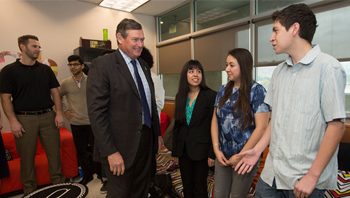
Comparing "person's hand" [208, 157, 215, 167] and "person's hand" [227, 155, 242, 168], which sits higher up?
"person's hand" [227, 155, 242, 168]

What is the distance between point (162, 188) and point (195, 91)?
124 cm

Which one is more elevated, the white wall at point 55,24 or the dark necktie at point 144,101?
the white wall at point 55,24

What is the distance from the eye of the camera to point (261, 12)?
10.3ft

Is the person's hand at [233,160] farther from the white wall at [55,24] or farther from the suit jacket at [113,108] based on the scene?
the white wall at [55,24]

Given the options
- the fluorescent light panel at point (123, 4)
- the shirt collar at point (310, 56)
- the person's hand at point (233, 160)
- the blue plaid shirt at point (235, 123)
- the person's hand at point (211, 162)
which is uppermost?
the fluorescent light panel at point (123, 4)

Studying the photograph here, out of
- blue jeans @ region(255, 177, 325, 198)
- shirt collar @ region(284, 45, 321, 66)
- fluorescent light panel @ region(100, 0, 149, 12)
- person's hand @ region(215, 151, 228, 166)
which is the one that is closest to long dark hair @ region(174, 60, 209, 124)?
person's hand @ region(215, 151, 228, 166)

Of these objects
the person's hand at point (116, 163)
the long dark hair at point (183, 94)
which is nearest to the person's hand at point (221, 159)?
the long dark hair at point (183, 94)

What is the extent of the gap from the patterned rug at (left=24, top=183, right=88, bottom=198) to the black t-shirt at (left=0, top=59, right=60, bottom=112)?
116cm

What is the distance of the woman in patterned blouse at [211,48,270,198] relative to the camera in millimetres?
1404

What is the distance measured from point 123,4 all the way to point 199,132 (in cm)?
368

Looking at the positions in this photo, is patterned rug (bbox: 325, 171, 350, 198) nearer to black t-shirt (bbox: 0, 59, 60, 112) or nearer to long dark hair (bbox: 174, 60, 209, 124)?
long dark hair (bbox: 174, 60, 209, 124)

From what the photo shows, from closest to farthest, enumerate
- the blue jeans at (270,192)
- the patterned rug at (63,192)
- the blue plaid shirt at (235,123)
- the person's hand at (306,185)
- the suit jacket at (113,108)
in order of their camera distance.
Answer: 1. the person's hand at (306,185)
2. the blue jeans at (270,192)
3. the suit jacket at (113,108)
4. the blue plaid shirt at (235,123)
5. the patterned rug at (63,192)

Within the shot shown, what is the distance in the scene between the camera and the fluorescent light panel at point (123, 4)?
416 centimetres

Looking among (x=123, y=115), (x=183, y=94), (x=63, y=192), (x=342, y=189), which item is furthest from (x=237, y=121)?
(x=63, y=192)
